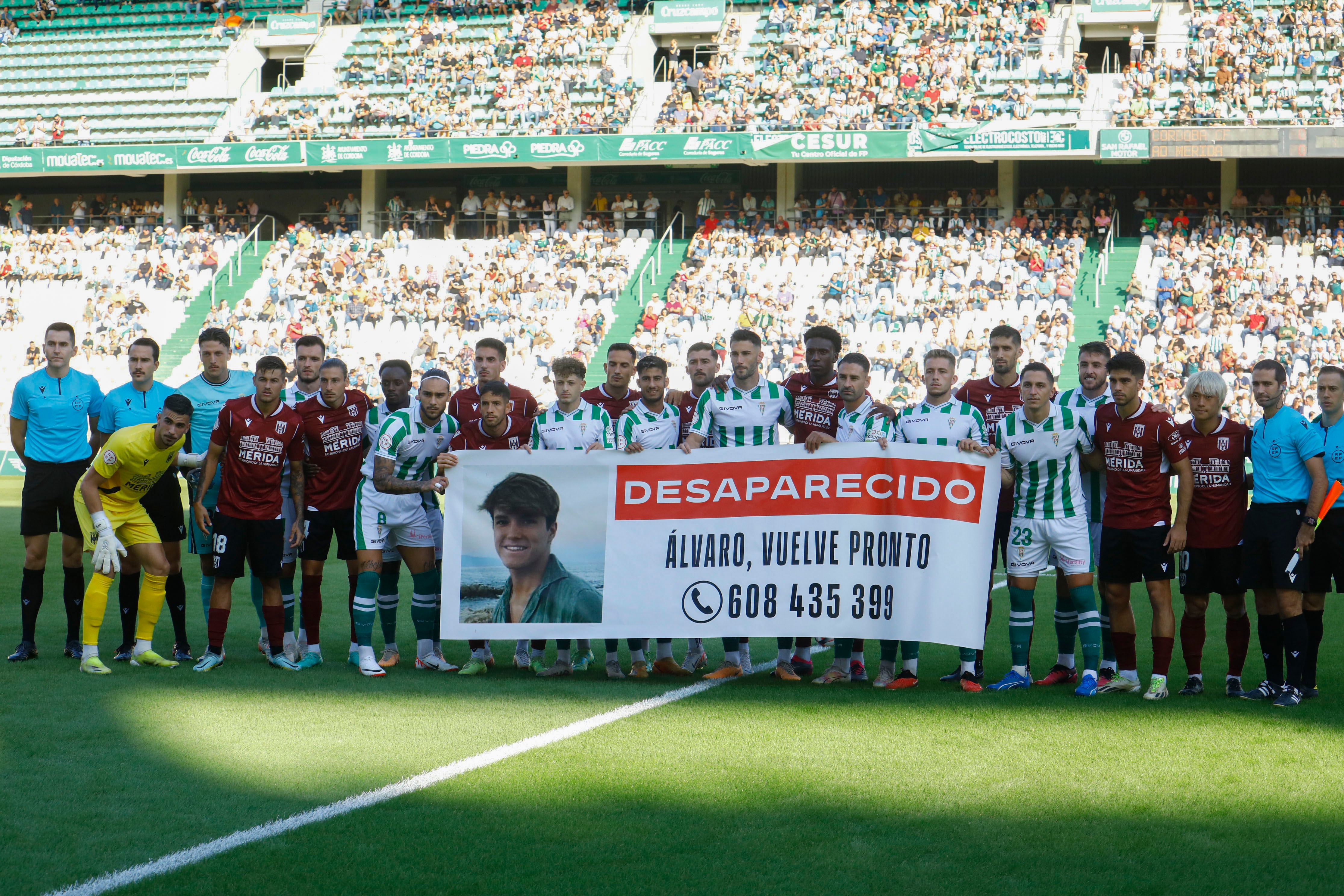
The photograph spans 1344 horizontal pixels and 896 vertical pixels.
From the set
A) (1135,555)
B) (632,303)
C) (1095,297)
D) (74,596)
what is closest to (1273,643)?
(1135,555)

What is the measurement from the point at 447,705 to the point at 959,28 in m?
29.5

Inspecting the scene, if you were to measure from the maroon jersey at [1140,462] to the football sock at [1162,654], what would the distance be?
66cm

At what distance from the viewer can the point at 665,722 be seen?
22.6 ft

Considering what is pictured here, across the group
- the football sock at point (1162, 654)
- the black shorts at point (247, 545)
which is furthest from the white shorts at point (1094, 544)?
the black shorts at point (247, 545)

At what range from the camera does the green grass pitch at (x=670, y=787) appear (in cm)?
459

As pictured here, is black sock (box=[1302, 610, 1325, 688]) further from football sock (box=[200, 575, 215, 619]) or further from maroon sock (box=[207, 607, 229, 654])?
football sock (box=[200, 575, 215, 619])

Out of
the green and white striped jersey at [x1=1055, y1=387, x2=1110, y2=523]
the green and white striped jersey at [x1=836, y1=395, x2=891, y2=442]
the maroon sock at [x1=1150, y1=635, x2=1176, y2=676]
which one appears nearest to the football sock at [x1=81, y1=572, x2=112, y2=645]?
the green and white striped jersey at [x1=836, y1=395, x2=891, y2=442]

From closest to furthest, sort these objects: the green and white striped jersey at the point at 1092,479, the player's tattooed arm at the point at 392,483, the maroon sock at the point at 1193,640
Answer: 1. the maroon sock at the point at 1193,640
2. the player's tattooed arm at the point at 392,483
3. the green and white striped jersey at the point at 1092,479

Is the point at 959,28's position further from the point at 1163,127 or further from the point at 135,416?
the point at 135,416

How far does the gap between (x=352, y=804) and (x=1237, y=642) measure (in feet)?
17.3

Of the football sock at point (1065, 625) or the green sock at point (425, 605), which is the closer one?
the football sock at point (1065, 625)

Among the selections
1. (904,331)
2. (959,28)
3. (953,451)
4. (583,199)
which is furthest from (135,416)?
(959,28)

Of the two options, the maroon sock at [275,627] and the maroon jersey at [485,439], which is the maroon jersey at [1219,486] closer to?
the maroon jersey at [485,439]

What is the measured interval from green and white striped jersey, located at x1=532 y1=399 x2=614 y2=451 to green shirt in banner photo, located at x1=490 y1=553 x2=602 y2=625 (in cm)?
75
